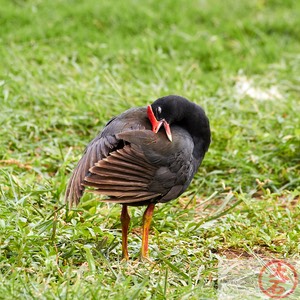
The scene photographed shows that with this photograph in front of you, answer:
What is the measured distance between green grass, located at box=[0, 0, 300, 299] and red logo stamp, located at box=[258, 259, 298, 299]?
0.28 m

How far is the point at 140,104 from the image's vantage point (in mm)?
7375

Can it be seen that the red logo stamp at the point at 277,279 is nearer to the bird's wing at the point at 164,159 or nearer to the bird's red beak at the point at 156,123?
the bird's wing at the point at 164,159

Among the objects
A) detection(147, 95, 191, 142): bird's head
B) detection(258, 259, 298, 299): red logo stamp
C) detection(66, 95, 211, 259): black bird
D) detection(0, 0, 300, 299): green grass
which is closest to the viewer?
detection(258, 259, 298, 299): red logo stamp

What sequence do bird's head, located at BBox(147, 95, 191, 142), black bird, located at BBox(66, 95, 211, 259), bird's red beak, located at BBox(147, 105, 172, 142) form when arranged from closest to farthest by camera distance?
black bird, located at BBox(66, 95, 211, 259) < bird's red beak, located at BBox(147, 105, 172, 142) < bird's head, located at BBox(147, 95, 191, 142)

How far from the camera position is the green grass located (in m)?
4.61

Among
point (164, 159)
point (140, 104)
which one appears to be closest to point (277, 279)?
point (164, 159)

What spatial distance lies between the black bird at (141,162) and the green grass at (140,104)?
0.33 m

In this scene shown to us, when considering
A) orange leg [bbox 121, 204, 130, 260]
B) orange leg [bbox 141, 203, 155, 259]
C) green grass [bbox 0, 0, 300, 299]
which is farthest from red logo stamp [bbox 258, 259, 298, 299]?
orange leg [bbox 121, 204, 130, 260]

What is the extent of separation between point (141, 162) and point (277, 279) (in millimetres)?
1099

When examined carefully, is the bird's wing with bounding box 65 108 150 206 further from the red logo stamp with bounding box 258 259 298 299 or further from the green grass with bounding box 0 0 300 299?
the red logo stamp with bounding box 258 259 298 299

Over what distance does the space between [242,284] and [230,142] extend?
2504 millimetres

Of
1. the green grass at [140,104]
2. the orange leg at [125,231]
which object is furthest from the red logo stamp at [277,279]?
the orange leg at [125,231]

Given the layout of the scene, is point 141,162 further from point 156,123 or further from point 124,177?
point 156,123

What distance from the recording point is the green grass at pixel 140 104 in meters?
4.61
